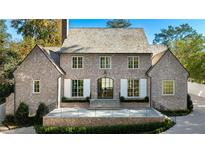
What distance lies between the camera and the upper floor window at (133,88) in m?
21.1

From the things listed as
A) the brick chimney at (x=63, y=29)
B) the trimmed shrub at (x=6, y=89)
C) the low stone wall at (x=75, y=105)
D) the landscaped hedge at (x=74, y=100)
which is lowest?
the low stone wall at (x=75, y=105)

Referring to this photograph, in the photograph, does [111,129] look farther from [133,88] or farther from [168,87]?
[168,87]

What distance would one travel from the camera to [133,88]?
69.4 ft

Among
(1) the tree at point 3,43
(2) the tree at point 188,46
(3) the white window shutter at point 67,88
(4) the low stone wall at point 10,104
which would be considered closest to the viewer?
(2) the tree at point 188,46

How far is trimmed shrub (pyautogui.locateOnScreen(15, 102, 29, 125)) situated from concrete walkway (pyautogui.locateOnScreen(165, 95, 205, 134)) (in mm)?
8378

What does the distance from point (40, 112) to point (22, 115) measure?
1.08 metres

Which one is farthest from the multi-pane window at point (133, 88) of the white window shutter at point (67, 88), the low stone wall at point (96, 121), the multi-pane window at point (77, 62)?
the low stone wall at point (96, 121)

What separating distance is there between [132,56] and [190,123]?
7190 mm

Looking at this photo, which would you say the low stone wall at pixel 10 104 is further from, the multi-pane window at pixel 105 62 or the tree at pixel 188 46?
the tree at pixel 188 46

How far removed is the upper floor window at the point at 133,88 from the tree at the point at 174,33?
367 centimetres

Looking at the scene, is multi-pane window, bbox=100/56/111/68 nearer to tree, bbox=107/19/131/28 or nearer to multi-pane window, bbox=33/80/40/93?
tree, bbox=107/19/131/28
